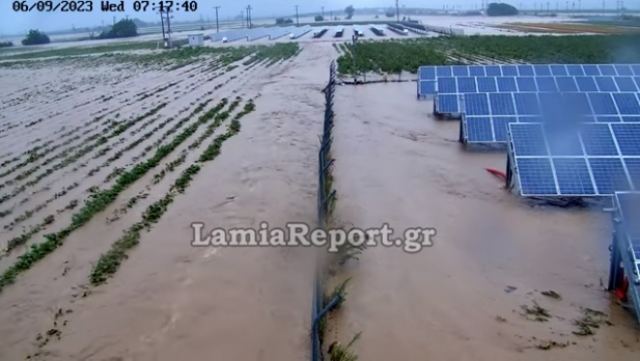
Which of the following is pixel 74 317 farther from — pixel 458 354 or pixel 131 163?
pixel 131 163

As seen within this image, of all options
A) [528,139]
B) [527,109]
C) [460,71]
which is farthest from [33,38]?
[528,139]

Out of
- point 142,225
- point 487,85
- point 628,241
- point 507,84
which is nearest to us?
point 628,241

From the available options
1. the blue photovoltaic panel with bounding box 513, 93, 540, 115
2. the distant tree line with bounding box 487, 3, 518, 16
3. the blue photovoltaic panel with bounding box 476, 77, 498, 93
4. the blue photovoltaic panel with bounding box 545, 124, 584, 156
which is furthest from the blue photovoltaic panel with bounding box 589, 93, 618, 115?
the distant tree line with bounding box 487, 3, 518, 16

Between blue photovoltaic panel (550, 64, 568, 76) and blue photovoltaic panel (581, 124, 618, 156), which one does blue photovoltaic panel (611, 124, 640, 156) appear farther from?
blue photovoltaic panel (550, 64, 568, 76)

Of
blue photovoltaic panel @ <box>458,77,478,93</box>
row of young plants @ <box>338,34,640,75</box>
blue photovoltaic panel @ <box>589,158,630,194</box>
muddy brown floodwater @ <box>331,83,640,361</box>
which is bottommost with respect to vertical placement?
muddy brown floodwater @ <box>331,83,640,361</box>

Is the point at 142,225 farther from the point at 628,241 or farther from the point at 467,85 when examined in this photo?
the point at 467,85

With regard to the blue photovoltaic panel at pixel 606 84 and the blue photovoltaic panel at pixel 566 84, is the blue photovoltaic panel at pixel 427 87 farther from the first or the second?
the blue photovoltaic panel at pixel 606 84

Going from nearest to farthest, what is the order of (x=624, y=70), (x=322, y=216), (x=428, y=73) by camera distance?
(x=322, y=216), (x=624, y=70), (x=428, y=73)
